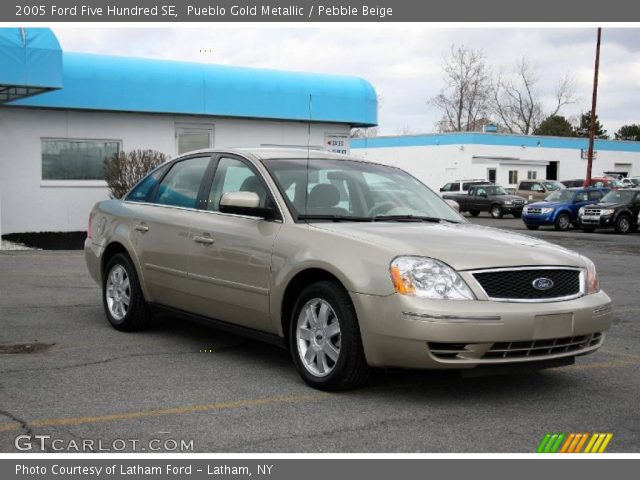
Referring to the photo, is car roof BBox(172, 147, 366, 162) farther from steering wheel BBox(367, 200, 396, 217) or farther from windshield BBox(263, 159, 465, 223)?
steering wheel BBox(367, 200, 396, 217)

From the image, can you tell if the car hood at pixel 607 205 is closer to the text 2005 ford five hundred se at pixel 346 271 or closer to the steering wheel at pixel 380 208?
the text 2005 ford five hundred se at pixel 346 271

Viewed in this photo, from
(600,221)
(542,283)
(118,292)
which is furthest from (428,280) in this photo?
(600,221)

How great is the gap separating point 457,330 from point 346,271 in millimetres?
821

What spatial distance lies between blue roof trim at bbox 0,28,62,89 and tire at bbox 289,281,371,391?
1159cm

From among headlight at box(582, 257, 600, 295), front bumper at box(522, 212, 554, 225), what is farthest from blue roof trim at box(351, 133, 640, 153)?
headlight at box(582, 257, 600, 295)

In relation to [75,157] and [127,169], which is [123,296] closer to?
[127,169]

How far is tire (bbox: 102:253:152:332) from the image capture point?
765 cm

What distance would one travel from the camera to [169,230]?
23.6 feet

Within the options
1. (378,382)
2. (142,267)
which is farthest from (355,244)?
(142,267)

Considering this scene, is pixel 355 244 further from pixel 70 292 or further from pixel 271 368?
pixel 70 292

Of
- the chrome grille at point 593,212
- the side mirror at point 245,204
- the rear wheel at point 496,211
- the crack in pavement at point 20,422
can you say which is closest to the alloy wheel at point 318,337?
the side mirror at point 245,204

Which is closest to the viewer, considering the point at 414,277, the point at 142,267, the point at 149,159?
the point at 414,277
